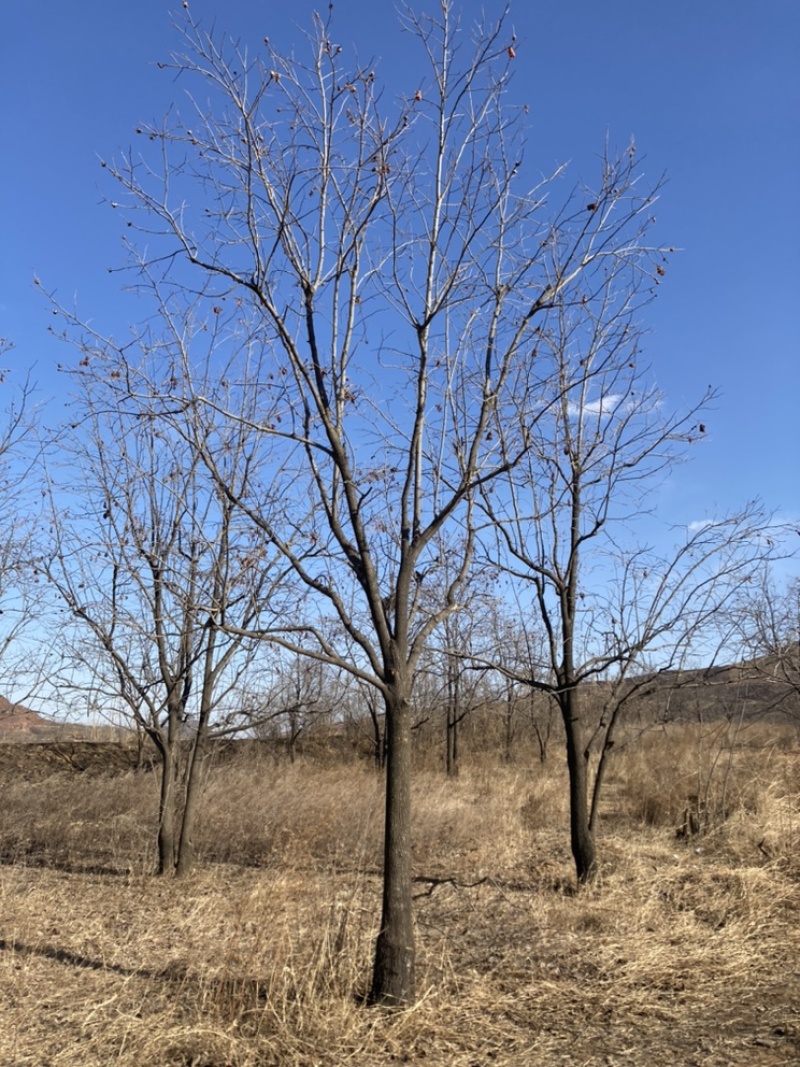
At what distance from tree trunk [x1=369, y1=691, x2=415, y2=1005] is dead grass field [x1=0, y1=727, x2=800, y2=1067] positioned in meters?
0.15

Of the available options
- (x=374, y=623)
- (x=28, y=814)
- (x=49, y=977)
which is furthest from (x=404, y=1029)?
(x=28, y=814)

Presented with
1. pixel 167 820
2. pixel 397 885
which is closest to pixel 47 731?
pixel 167 820

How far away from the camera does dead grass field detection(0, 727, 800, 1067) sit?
13.2ft

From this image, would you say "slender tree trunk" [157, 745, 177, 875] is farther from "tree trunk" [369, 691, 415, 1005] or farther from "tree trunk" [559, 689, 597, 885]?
"tree trunk" [369, 691, 415, 1005]

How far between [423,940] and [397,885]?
2077mm

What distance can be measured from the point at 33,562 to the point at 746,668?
6.95 metres

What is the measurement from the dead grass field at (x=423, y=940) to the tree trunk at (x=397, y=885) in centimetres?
15

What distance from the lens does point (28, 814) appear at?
1218 centimetres

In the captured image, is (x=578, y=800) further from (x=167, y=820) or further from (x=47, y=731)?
(x=47, y=731)

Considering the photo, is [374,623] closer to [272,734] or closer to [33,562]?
[33,562]

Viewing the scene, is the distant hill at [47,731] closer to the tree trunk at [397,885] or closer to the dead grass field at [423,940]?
the dead grass field at [423,940]

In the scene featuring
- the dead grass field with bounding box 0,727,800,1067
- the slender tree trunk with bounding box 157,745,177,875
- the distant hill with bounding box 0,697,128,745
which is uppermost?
the distant hill with bounding box 0,697,128,745

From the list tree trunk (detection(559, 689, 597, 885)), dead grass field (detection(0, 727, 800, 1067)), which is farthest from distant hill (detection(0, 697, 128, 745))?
tree trunk (detection(559, 689, 597, 885))

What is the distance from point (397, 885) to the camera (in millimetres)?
4430
